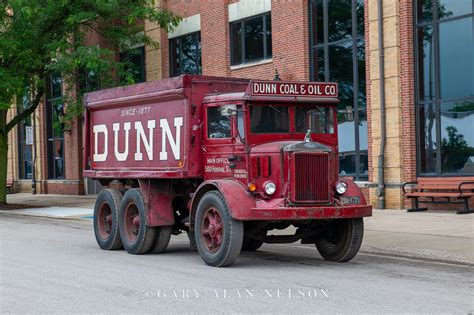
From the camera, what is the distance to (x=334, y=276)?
1090 centimetres

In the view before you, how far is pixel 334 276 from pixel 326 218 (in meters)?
1.05

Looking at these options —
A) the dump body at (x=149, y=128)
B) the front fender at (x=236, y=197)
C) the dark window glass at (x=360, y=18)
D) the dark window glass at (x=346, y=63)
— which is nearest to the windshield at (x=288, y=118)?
the front fender at (x=236, y=197)

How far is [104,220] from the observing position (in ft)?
50.3

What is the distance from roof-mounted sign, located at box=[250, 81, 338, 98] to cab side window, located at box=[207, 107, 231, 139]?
0.71 metres

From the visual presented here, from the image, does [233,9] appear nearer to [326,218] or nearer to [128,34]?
[128,34]

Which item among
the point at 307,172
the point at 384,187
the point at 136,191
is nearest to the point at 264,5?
the point at 384,187

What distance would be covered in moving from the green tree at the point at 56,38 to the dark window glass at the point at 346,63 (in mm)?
5589

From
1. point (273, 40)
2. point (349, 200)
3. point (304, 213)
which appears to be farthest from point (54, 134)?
point (304, 213)

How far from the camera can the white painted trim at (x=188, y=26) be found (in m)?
29.4

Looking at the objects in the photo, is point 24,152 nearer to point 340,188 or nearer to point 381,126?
point 381,126

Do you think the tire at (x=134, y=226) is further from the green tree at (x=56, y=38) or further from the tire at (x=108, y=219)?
the green tree at (x=56, y=38)

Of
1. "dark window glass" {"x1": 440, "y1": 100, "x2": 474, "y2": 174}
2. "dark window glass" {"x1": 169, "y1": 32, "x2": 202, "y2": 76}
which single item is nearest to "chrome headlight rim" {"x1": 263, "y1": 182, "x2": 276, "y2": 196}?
"dark window glass" {"x1": 440, "y1": 100, "x2": 474, "y2": 174}

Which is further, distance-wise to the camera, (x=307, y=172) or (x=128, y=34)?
(x=128, y=34)

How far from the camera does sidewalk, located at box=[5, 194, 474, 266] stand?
1304cm
